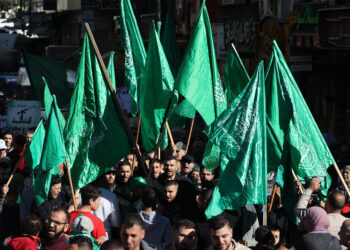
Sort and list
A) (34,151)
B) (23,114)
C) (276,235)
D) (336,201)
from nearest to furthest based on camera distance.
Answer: (336,201)
(276,235)
(34,151)
(23,114)

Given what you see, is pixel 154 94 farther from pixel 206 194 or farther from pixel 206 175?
pixel 206 194

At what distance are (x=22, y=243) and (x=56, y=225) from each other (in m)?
0.34

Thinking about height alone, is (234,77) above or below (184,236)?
above

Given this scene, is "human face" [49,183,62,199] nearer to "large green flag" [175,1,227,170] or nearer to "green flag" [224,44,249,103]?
"large green flag" [175,1,227,170]

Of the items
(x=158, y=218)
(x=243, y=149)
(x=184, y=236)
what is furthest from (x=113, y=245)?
(x=243, y=149)

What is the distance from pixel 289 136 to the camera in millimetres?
8273

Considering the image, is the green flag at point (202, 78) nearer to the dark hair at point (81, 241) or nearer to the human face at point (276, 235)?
the human face at point (276, 235)

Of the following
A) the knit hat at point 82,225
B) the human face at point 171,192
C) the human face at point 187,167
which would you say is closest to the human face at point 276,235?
the human face at point 171,192

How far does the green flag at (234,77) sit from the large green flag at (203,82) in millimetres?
479

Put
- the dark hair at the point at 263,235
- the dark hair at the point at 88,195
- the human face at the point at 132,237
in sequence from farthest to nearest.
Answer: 1. the dark hair at the point at 88,195
2. the dark hair at the point at 263,235
3. the human face at the point at 132,237

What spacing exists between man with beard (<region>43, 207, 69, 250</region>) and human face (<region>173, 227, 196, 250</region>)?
3.31 ft

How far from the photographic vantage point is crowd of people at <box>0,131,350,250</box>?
22.0 ft

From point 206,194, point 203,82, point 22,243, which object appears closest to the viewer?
point 22,243

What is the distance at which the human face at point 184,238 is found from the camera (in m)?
6.68
